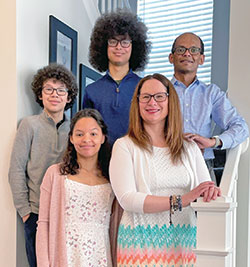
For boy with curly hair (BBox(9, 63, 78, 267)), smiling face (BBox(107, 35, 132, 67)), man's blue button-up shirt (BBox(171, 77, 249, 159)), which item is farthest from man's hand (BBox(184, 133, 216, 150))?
boy with curly hair (BBox(9, 63, 78, 267))

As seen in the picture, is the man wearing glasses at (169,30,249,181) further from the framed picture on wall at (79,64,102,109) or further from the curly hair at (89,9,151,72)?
the framed picture on wall at (79,64,102,109)

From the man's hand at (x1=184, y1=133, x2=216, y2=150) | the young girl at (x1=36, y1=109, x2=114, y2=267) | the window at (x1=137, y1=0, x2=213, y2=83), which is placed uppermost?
the window at (x1=137, y1=0, x2=213, y2=83)

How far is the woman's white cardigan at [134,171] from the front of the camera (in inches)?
66.4

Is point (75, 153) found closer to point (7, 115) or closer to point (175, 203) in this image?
point (7, 115)

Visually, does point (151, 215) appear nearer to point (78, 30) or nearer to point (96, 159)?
point (96, 159)

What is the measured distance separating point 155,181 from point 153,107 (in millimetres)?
305

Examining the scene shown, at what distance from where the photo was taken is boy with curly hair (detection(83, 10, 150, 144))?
7.36 feet

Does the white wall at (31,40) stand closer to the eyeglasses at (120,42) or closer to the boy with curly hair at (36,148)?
the boy with curly hair at (36,148)

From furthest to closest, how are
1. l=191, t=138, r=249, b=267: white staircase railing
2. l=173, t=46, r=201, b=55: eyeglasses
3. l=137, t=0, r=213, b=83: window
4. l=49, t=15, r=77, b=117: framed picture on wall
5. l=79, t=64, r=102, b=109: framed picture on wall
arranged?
l=137, t=0, r=213, b=83: window
l=79, t=64, r=102, b=109: framed picture on wall
l=49, t=15, r=77, b=117: framed picture on wall
l=173, t=46, r=201, b=55: eyeglasses
l=191, t=138, r=249, b=267: white staircase railing

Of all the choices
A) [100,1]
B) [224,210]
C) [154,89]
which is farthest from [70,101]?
[100,1]

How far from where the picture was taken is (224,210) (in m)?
1.46

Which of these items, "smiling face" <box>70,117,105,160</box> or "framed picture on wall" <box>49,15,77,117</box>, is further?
"framed picture on wall" <box>49,15,77,117</box>

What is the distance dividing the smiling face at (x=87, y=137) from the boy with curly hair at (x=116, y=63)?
0.23 m

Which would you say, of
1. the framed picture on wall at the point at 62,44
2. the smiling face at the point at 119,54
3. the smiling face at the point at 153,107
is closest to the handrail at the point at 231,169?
the smiling face at the point at 153,107
